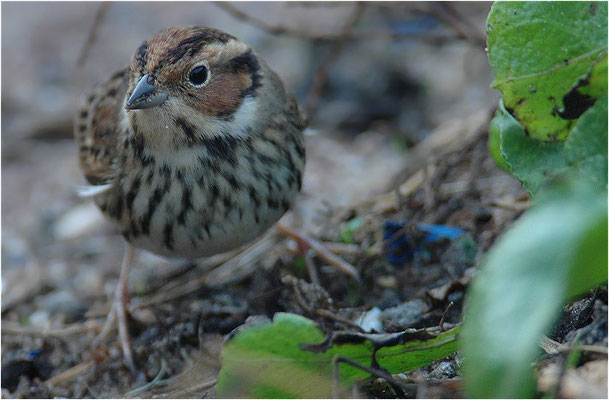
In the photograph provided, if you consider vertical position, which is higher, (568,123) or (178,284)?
(568,123)

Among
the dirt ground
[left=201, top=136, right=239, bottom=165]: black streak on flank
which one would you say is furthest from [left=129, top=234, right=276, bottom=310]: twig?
[left=201, top=136, right=239, bottom=165]: black streak on flank

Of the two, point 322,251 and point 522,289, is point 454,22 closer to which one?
point 322,251

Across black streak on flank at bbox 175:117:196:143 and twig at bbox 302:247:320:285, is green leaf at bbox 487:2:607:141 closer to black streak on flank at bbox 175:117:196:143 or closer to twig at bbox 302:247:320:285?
black streak on flank at bbox 175:117:196:143

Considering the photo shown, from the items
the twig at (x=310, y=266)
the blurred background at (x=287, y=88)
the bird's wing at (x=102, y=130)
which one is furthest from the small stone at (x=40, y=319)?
the twig at (x=310, y=266)

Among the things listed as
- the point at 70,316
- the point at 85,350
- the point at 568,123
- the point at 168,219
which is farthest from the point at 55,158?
the point at 568,123

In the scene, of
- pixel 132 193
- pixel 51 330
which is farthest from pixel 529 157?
pixel 51 330

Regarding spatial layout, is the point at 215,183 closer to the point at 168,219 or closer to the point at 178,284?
the point at 168,219
